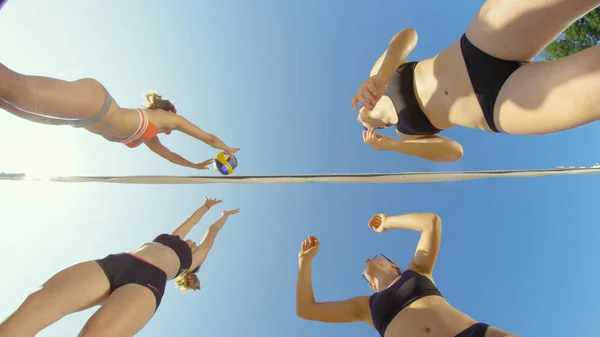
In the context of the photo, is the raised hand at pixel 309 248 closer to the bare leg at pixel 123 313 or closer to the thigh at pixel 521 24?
the bare leg at pixel 123 313

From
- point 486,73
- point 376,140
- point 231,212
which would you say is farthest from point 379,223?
point 231,212

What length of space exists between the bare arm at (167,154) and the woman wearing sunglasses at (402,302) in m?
2.21

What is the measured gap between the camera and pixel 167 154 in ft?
15.4

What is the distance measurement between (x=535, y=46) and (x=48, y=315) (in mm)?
3556

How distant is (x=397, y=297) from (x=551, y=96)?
2.31 metres

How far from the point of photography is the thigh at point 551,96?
4.55ft

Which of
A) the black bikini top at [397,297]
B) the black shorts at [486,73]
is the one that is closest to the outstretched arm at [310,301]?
the black bikini top at [397,297]

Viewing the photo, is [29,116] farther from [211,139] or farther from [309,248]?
[309,248]

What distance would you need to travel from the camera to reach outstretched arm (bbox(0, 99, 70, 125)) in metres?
2.46

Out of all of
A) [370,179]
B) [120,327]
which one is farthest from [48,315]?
[370,179]

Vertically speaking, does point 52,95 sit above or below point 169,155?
above

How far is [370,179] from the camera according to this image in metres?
1.95

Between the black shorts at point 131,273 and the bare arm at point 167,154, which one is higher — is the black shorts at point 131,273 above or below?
below

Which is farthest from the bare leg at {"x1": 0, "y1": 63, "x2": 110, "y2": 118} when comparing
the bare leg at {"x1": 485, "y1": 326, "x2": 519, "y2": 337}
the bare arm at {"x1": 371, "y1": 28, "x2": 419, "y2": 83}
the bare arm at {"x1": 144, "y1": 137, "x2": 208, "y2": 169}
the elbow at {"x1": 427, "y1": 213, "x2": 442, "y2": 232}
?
the bare leg at {"x1": 485, "y1": 326, "x2": 519, "y2": 337}
